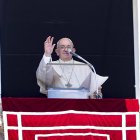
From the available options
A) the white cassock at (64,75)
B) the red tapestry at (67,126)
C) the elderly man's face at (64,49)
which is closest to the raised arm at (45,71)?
the white cassock at (64,75)

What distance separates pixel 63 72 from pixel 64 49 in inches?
11.3

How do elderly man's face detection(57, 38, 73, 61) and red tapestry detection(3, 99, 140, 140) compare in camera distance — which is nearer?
red tapestry detection(3, 99, 140, 140)

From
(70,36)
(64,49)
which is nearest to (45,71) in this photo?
(64,49)

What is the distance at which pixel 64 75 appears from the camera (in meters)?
5.48

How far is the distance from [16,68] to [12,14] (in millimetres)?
665

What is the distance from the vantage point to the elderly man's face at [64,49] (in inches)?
218

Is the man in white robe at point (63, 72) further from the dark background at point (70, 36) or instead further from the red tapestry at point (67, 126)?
the red tapestry at point (67, 126)

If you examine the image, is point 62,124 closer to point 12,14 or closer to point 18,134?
point 18,134

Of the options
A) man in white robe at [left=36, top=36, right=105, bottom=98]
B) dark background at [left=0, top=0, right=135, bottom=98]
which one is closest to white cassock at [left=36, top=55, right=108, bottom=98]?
man in white robe at [left=36, top=36, right=105, bottom=98]

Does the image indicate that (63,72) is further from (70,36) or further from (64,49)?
(70,36)

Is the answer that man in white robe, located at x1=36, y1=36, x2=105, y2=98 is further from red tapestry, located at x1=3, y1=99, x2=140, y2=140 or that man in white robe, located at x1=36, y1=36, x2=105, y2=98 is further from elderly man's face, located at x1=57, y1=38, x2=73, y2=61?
red tapestry, located at x1=3, y1=99, x2=140, y2=140

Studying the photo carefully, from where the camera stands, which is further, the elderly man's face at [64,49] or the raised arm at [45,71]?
the elderly man's face at [64,49]

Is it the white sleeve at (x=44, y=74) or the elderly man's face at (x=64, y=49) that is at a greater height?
the elderly man's face at (x=64, y=49)

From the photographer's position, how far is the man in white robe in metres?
5.39
